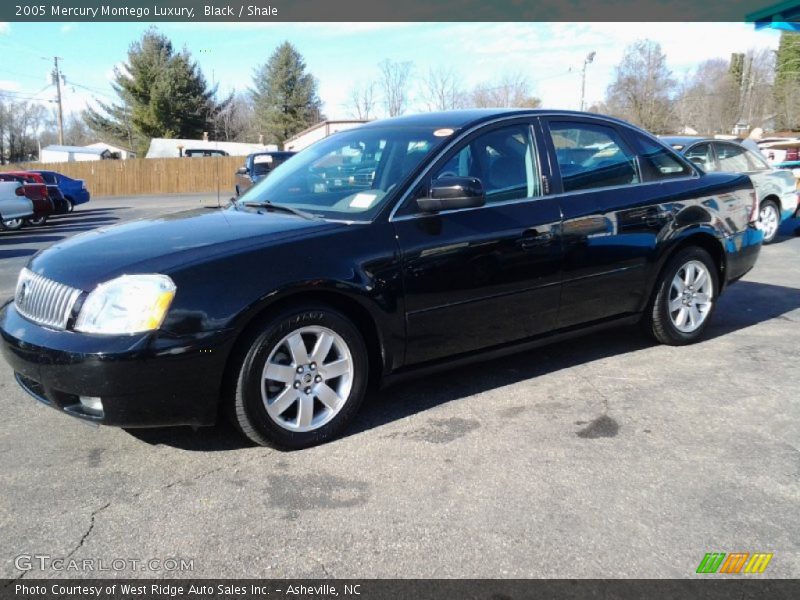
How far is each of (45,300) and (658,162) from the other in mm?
4156

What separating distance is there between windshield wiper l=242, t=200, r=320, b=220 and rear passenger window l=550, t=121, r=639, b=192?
1.70 m

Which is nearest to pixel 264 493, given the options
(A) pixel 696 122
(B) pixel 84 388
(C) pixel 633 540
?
(B) pixel 84 388

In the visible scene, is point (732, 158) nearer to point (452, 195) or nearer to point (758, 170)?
point (758, 170)

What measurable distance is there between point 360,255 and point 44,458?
6.17 feet

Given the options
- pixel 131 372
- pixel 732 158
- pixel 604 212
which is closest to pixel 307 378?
pixel 131 372

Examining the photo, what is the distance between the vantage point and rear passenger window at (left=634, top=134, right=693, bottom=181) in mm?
4805

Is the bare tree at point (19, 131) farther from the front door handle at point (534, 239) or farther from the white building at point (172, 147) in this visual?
the front door handle at point (534, 239)

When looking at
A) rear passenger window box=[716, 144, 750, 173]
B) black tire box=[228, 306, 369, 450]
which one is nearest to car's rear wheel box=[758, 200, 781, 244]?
rear passenger window box=[716, 144, 750, 173]

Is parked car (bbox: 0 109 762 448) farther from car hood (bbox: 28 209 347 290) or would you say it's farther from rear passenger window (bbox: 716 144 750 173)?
rear passenger window (bbox: 716 144 750 173)

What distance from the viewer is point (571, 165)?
4359 millimetres

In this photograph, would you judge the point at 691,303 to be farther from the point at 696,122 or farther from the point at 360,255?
the point at 696,122

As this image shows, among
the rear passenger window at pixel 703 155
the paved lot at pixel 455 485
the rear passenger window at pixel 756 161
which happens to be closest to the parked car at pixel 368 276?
the paved lot at pixel 455 485

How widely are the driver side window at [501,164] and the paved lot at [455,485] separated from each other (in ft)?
4.14
